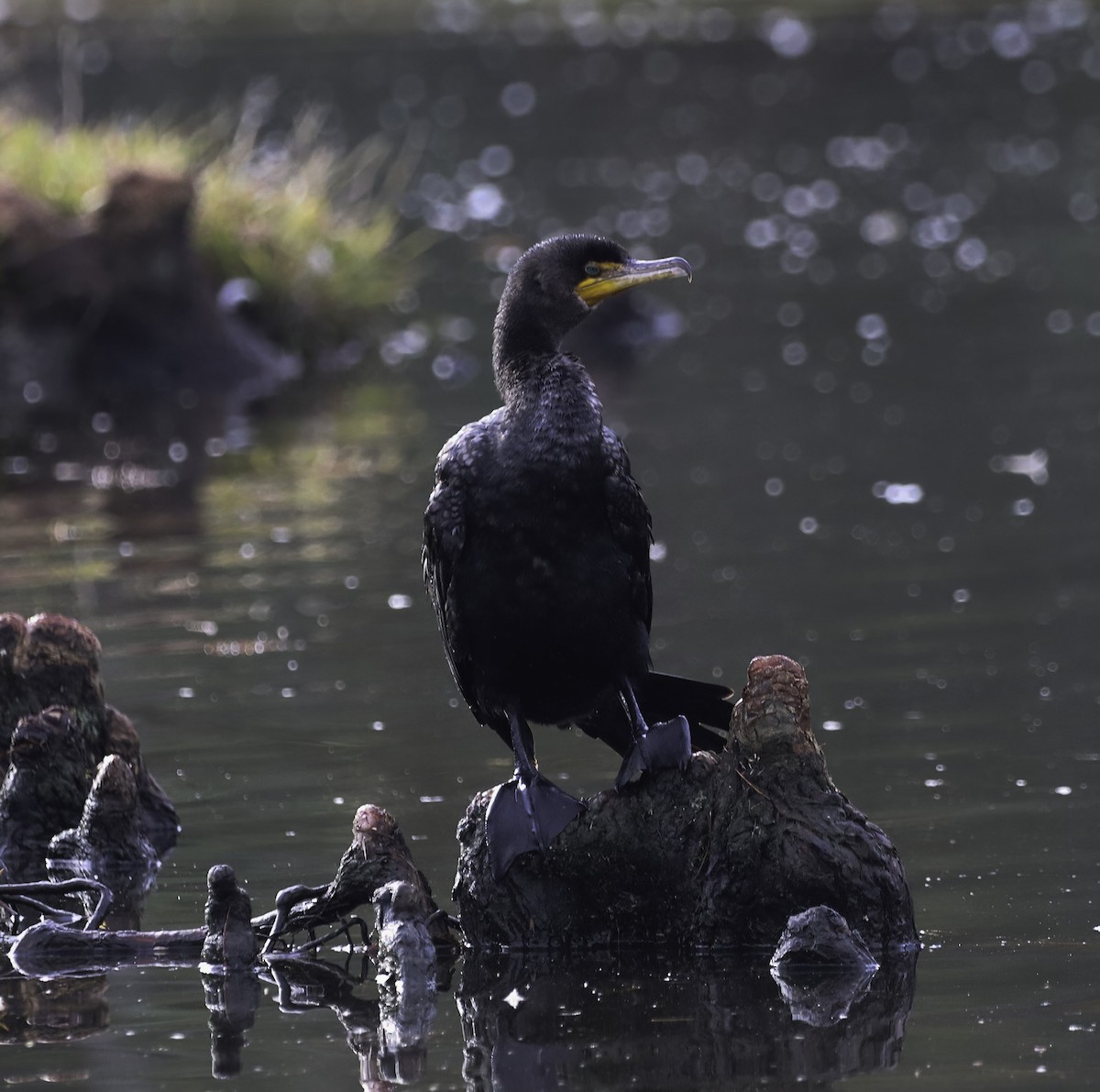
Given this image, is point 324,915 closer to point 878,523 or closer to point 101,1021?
point 101,1021

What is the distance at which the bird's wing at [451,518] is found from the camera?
539cm

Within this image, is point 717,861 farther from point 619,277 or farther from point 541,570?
point 619,277

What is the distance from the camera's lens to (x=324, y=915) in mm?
5371

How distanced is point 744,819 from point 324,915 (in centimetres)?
104

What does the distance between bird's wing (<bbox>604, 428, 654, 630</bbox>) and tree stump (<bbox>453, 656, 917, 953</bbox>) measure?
0.39m

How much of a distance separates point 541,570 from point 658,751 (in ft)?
1.69

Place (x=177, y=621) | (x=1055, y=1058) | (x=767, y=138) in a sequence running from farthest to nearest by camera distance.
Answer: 1. (x=767, y=138)
2. (x=177, y=621)
3. (x=1055, y=1058)

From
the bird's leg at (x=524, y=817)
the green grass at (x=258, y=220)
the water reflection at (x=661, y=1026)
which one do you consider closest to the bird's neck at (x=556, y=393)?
the bird's leg at (x=524, y=817)

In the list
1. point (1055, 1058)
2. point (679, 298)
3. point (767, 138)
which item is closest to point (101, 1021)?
point (1055, 1058)

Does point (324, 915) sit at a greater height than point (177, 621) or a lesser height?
lesser

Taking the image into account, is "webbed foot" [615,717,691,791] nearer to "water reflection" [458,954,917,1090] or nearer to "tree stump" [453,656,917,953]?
"tree stump" [453,656,917,953]

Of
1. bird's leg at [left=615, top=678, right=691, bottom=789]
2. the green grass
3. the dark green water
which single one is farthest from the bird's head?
the green grass

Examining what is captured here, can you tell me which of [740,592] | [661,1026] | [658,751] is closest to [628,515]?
[658,751]

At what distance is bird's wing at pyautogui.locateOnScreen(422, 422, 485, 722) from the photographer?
539 cm
